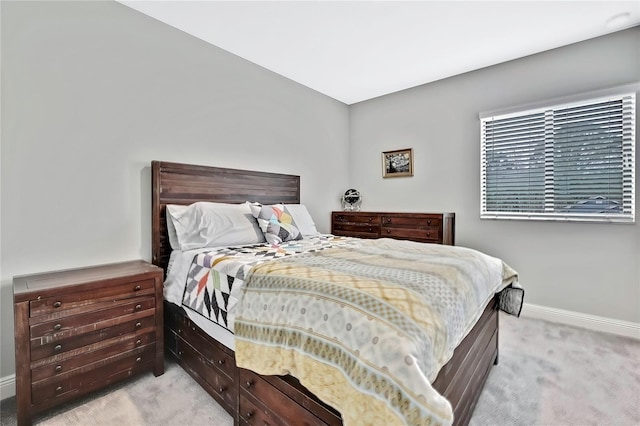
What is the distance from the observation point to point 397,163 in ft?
12.9

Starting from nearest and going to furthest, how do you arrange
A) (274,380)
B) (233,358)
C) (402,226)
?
(274,380)
(233,358)
(402,226)

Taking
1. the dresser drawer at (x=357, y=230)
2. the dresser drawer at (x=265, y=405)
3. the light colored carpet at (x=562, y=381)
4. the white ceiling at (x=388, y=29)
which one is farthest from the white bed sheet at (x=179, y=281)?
the dresser drawer at (x=357, y=230)

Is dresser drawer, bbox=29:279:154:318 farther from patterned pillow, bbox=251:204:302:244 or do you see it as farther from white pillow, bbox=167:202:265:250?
patterned pillow, bbox=251:204:302:244

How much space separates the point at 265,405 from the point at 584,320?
3.04 m

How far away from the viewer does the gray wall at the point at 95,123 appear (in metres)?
1.77

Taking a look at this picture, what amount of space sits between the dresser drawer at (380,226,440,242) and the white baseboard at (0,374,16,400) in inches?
129

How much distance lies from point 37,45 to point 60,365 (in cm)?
193

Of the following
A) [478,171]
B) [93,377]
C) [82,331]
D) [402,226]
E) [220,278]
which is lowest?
[93,377]

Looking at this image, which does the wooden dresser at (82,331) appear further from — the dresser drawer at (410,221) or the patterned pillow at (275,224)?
the dresser drawer at (410,221)

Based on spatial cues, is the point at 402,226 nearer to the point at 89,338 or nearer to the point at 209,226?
the point at 209,226

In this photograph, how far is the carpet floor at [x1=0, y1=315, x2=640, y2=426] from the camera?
154 centimetres

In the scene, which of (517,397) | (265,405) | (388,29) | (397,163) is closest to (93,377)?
(265,405)

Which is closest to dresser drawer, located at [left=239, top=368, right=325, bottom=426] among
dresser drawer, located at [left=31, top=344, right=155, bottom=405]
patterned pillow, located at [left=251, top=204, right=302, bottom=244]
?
dresser drawer, located at [left=31, top=344, right=155, bottom=405]

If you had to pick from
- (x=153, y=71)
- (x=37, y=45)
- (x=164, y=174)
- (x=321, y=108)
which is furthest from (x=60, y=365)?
(x=321, y=108)
